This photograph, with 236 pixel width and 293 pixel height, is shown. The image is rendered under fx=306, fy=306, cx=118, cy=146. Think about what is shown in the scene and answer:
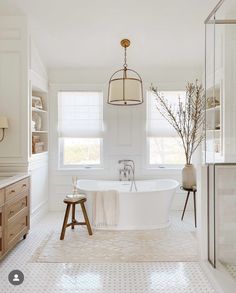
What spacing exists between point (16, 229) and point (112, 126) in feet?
8.66

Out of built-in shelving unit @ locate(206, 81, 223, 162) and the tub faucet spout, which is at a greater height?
built-in shelving unit @ locate(206, 81, 223, 162)

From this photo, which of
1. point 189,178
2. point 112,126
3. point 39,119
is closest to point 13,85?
point 39,119

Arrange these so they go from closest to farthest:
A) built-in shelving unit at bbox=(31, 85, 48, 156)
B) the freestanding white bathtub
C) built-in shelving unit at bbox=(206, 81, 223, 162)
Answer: built-in shelving unit at bbox=(206, 81, 223, 162) → the freestanding white bathtub → built-in shelving unit at bbox=(31, 85, 48, 156)

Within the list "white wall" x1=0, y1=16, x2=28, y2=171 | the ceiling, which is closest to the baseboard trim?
"white wall" x1=0, y1=16, x2=28, y2=171

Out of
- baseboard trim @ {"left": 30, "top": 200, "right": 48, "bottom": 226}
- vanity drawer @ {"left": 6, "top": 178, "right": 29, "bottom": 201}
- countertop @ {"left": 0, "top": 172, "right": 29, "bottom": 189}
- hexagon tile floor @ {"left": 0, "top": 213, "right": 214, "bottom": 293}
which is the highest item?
countertop @ {"left": 0, "top": 172, "right": 29, "bottom": 189}

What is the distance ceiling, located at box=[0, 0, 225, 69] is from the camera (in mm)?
4074

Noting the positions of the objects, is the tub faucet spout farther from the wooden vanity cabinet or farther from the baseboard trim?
the wooden vanity cabinet

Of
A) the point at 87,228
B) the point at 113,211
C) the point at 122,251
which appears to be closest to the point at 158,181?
the point at 113,211

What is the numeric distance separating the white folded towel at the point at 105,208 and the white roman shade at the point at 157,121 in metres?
1.76

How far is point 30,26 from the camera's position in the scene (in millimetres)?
4414

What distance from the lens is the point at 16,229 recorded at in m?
3.58

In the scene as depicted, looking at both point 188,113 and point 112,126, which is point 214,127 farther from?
point 112,126

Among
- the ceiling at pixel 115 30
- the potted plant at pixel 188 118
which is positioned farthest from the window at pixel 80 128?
the potted plant at pixel 188 118

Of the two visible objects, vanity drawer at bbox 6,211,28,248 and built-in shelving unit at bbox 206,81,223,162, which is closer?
vanity drawer at bbox 6,211,28,248
